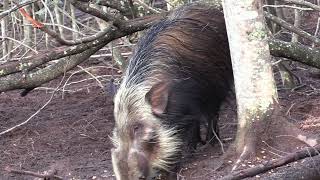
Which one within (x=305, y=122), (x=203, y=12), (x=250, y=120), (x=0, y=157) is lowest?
(x=0, y=157)

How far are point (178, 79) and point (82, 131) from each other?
220 cm

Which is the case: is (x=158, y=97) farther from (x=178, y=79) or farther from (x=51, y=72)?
(x=51, y=72)

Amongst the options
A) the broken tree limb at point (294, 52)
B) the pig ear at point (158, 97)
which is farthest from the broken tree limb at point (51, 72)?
the pig ear at point (158, 97)

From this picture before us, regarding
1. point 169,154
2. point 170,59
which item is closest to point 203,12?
point 170,59

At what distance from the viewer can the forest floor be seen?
5168 millimetres

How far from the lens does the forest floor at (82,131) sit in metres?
5.17

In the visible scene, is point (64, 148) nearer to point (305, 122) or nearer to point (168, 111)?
point (168, 111)

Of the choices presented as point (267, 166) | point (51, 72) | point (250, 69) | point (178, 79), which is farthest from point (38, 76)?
point (267, 166)

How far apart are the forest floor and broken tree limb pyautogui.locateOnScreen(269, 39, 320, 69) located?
0.47 meters

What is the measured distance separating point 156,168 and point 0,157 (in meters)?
2.39

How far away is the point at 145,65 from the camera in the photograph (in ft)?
16.6

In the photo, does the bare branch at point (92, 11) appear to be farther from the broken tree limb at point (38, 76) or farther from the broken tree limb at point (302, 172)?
the broken tree limb at point (302, 172)

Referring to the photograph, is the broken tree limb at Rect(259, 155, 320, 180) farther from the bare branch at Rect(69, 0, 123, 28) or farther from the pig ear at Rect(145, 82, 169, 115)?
the bare branch at Rect(69, 0, 123, 28)

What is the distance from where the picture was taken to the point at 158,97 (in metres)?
4.71
